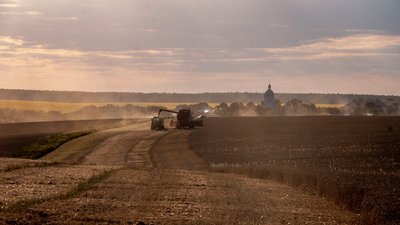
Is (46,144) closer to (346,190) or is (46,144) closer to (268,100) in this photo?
(346,190)

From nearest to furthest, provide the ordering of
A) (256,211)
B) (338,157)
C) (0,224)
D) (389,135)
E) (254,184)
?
(0,224), (256,211), (254,184), (338,157), (389,135)

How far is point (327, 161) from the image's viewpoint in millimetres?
43719

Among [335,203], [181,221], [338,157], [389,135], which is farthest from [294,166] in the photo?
[389,135]

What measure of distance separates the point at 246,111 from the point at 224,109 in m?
5.14

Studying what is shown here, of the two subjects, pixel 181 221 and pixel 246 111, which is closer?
pixel 181 221

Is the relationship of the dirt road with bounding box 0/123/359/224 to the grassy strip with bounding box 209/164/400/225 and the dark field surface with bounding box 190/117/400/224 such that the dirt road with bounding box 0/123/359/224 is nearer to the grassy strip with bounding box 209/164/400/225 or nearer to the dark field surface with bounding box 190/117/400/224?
the grassy strip with bounding box 209/164/400/225

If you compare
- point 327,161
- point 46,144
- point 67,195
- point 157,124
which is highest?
point 67,195

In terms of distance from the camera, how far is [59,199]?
2153 centimetres

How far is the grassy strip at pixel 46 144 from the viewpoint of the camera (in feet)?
185

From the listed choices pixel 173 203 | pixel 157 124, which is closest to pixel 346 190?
pixel 173 203

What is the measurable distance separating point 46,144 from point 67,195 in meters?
42.5

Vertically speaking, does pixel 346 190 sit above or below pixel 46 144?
above

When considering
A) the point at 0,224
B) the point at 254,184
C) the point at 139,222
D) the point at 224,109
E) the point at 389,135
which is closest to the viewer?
the point at 0,224

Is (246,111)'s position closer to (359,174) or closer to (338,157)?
(338,157)
